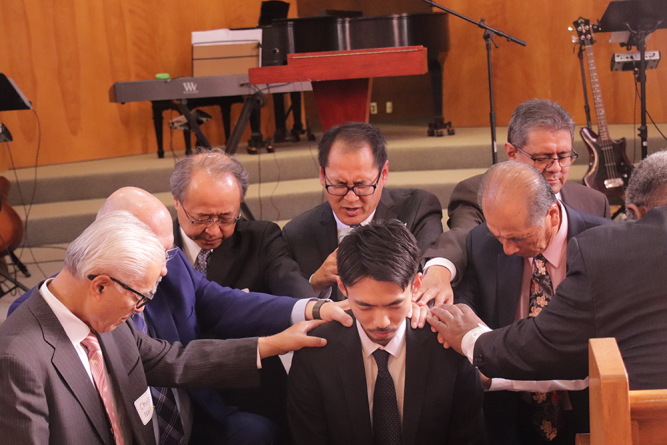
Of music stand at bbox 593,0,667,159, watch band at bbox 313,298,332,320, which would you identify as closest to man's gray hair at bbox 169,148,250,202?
watch band at bbox 313,298,332,320

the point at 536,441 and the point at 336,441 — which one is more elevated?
the point at 336,441

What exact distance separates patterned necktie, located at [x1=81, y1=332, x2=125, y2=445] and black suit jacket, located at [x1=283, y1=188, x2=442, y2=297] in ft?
4.15

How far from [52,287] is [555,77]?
6974 mm

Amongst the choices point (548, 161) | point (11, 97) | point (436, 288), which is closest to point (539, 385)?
point (436, 288)

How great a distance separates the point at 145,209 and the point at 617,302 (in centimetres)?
156

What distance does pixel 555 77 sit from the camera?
766 centimetres

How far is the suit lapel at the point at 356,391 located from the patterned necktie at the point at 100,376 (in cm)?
69

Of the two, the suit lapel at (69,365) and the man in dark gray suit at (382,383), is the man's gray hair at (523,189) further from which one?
the suit lapel at (69,365)

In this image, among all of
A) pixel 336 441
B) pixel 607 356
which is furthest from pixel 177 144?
pixel 607 356

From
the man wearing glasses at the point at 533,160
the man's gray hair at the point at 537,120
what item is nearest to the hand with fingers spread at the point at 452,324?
the man wearing glasses at the point at 533,160

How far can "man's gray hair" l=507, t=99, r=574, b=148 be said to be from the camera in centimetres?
279

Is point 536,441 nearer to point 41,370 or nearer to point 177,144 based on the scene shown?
point 41,370

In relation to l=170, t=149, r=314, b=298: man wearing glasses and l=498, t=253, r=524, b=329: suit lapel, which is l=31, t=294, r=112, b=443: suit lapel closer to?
l=170, t=149, r=314, b=298: man wearing glasses

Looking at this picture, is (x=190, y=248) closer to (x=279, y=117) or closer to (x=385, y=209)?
(x=385, y=209)
